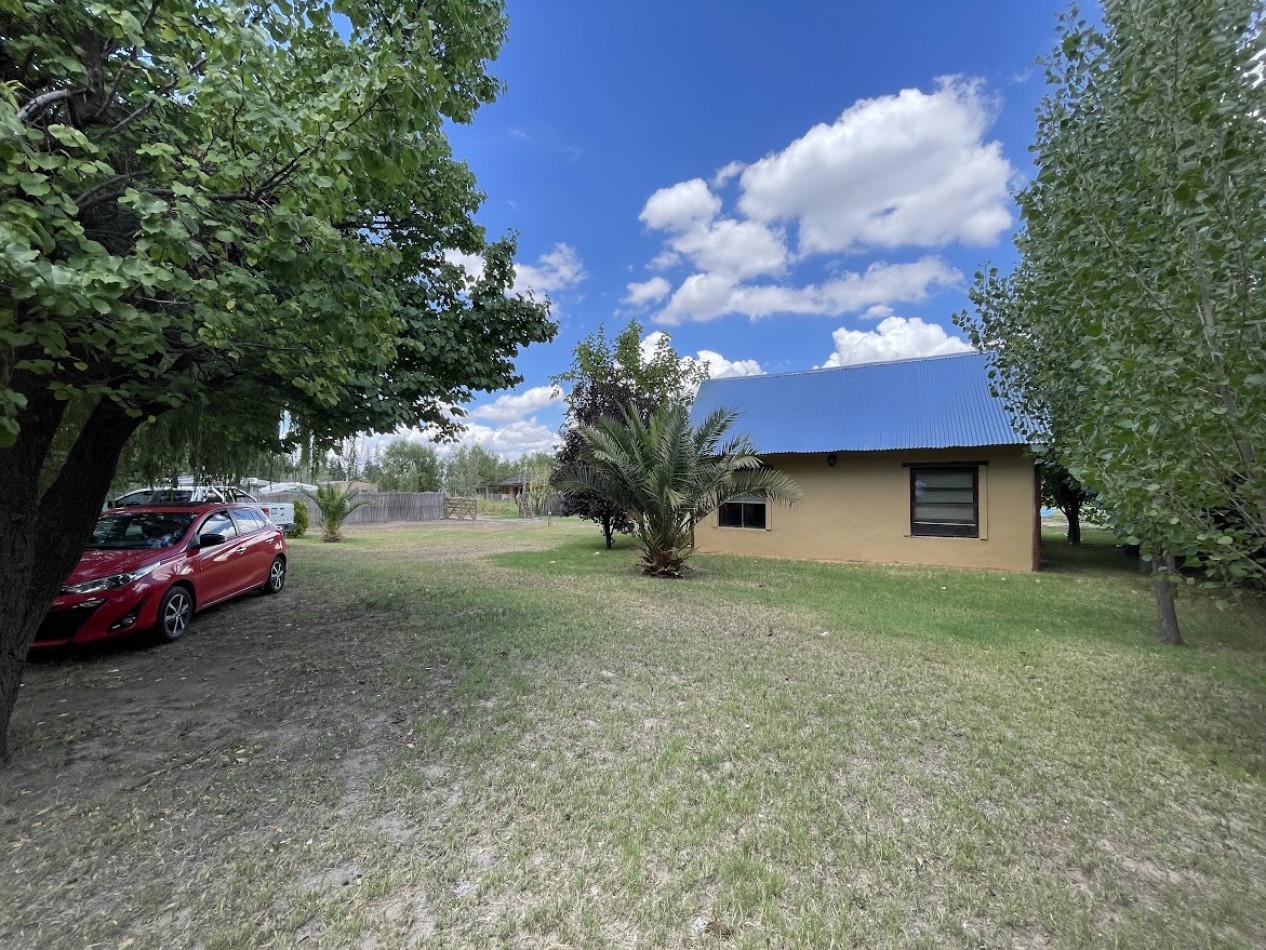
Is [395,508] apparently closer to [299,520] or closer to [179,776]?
[299,520]

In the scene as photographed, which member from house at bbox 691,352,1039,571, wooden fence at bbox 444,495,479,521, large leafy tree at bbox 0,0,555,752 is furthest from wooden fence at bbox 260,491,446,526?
large leafy tree at bbox 0,0,555,752

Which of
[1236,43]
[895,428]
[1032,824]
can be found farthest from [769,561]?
[1236,43]

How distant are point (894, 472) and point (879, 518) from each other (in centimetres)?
111

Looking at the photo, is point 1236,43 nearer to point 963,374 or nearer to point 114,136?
point 114,136

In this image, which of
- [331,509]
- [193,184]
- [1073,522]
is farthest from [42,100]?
[1073,522]

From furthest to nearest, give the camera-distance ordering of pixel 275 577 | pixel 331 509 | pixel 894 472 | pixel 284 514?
pixel 284 514, pixel 331 509, pixel 894 472, pixel 275 577

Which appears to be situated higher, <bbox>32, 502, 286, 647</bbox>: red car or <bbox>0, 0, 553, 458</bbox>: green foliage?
<bbox>0, 0, 553, 458</bbox>: green foliage

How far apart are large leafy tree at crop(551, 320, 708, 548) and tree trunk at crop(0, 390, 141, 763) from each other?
759 centimetres

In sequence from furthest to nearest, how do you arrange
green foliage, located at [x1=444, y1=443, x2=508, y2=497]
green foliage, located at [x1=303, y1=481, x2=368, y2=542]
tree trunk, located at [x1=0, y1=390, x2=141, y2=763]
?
1. green foliage, located at [x1=444, y1=443, x2=508, y2=497]
2. green foliage, located at [x1=303, y1=481, x2=368, y2=542]
3. tree trunk, located at [x1=0, y1=390, x2=141, y2=763]

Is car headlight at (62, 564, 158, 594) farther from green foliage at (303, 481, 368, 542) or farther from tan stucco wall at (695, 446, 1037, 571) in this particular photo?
green foliage at (303, 481, 368, 542)

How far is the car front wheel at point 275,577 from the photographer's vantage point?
8.68 m

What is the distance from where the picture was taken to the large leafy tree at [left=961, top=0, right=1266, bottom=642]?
2545 mm

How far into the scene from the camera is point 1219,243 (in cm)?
252

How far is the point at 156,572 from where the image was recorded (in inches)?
227
